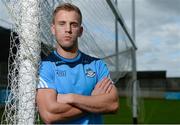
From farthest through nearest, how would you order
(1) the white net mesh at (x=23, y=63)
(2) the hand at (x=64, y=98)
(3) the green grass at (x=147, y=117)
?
(3) the green grass at (x=147, y=117)
(1) the white net mesh at (x=23, y=63)
(2) the hand at (x=64, y=98)

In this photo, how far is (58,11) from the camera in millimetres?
2082

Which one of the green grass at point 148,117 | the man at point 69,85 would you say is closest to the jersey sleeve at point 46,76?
the man at point 69,85

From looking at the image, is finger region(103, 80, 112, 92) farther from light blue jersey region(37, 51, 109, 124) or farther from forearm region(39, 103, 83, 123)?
forearm region(39, 103, 83, 123)

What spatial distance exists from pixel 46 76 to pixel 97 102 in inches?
10.1

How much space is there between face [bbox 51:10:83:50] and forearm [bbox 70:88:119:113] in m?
0.23

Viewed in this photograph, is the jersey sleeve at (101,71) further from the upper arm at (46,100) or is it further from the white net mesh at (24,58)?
the white net mesh at (24,58)

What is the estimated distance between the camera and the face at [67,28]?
2.03 m

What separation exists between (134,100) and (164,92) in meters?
26.4

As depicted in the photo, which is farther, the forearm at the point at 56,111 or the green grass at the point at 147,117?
the green grass at the point at 147,117

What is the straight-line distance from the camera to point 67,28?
2.03 meters

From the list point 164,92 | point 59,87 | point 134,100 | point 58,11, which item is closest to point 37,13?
point 58,11

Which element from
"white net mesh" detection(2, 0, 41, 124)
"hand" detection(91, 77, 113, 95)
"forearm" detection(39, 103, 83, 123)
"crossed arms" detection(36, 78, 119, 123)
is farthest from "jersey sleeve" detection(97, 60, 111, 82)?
"white net mesh" detection(2, 0, 41, 124)

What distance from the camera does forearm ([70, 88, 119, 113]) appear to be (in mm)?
2002

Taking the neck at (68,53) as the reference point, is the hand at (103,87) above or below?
below
